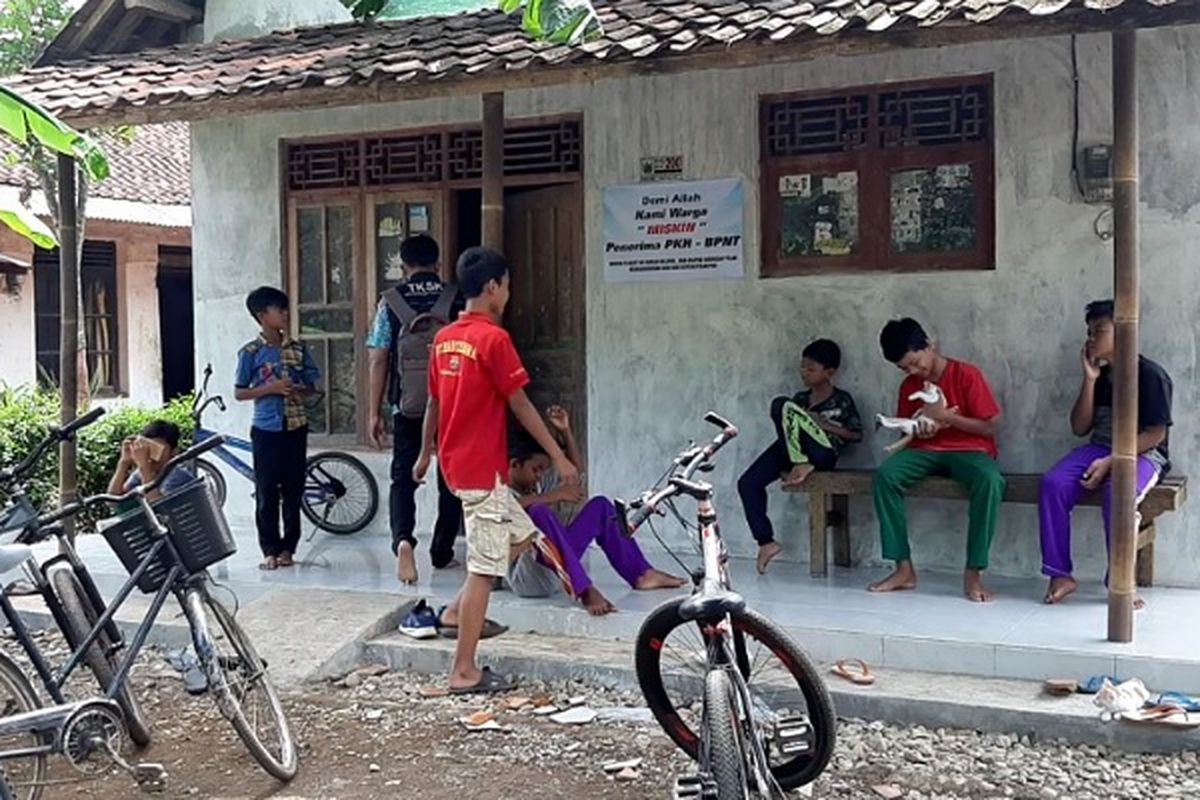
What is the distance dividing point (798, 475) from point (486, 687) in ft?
7.01

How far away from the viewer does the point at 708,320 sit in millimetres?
8031

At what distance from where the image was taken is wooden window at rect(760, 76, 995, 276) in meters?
7.34

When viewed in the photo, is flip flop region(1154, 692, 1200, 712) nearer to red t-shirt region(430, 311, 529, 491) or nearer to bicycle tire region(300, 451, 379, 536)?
red t-shirt region(430, 311, 529, 491)

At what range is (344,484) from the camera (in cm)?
898

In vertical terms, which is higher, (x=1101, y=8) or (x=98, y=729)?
(x=1101, y=8)

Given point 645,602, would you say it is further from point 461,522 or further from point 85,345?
point 85,345

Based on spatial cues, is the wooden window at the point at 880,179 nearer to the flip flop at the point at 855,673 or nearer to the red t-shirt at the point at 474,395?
the flip flop at the point at 855,673

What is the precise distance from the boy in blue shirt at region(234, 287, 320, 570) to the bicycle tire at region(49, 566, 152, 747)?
2662 mm

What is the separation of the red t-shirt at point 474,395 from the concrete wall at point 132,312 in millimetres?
12160

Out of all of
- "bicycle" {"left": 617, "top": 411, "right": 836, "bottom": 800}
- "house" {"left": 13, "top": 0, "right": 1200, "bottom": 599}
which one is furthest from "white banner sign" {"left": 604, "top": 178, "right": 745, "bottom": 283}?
"bicycle" {"left": 617, "top": 411, "right": 836, "bottom": 800}

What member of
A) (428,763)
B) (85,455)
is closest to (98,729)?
(428,763)

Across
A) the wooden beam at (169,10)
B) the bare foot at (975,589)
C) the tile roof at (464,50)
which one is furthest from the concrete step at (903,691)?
the wooden beam at (169,10)

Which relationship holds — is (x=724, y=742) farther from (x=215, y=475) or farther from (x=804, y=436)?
(x=215, y=475)

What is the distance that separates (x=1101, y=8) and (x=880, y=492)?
8.45ft
